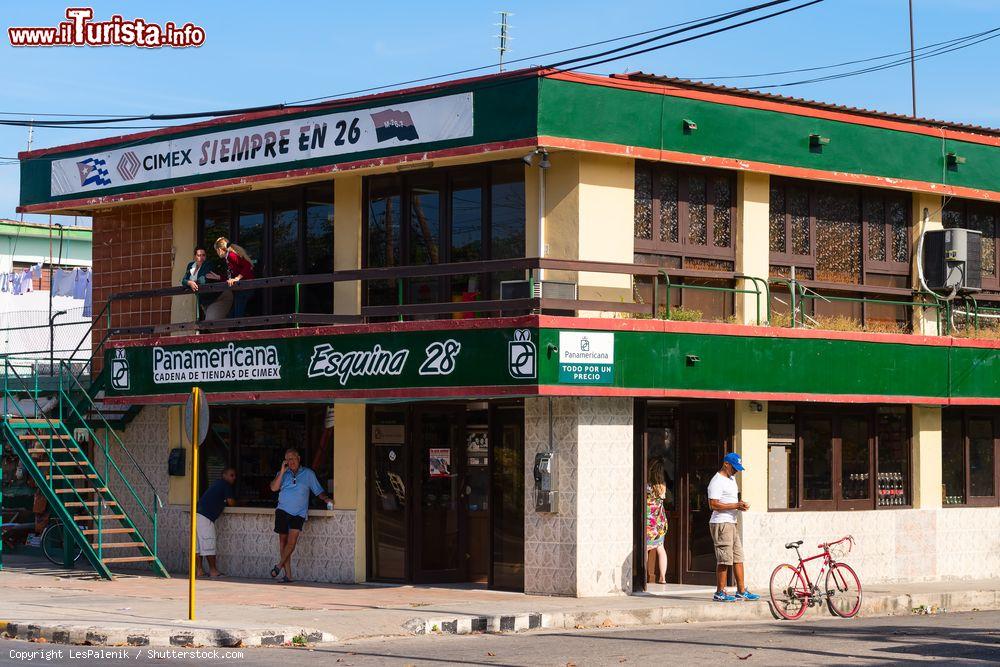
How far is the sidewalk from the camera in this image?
14484mm

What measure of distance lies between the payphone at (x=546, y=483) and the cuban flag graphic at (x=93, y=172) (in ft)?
31.9

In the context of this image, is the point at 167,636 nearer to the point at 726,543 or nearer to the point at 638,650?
the point at 638,650

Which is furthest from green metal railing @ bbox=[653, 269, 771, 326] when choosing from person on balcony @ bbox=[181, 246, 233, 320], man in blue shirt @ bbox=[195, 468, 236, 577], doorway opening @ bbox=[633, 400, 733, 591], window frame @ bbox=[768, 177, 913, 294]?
man in blue shirt @ bbox=[195, 468, 236, 577]

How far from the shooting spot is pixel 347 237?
21.2 meters

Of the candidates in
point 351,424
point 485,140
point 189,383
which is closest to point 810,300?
point 485,140

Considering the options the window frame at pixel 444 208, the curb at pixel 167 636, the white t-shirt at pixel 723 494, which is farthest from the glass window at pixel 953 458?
the curb at pixel 167 636

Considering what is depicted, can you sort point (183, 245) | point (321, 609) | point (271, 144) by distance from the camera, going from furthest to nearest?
point (183, 245), point (271, 144), point (321, 609)

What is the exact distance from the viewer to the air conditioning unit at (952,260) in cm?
2223

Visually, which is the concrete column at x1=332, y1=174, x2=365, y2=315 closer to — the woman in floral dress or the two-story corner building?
the two-story corner building

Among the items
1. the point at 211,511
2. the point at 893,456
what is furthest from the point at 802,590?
the point at 211,511

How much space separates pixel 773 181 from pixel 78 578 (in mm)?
12464

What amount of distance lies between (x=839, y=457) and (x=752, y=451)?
73.5 inches

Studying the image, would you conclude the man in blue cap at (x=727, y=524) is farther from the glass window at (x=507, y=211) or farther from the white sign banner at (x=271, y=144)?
the white sign banner at (x=271, y=144)

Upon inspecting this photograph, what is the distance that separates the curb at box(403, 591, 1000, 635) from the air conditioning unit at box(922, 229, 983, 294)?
5128 millimetres
